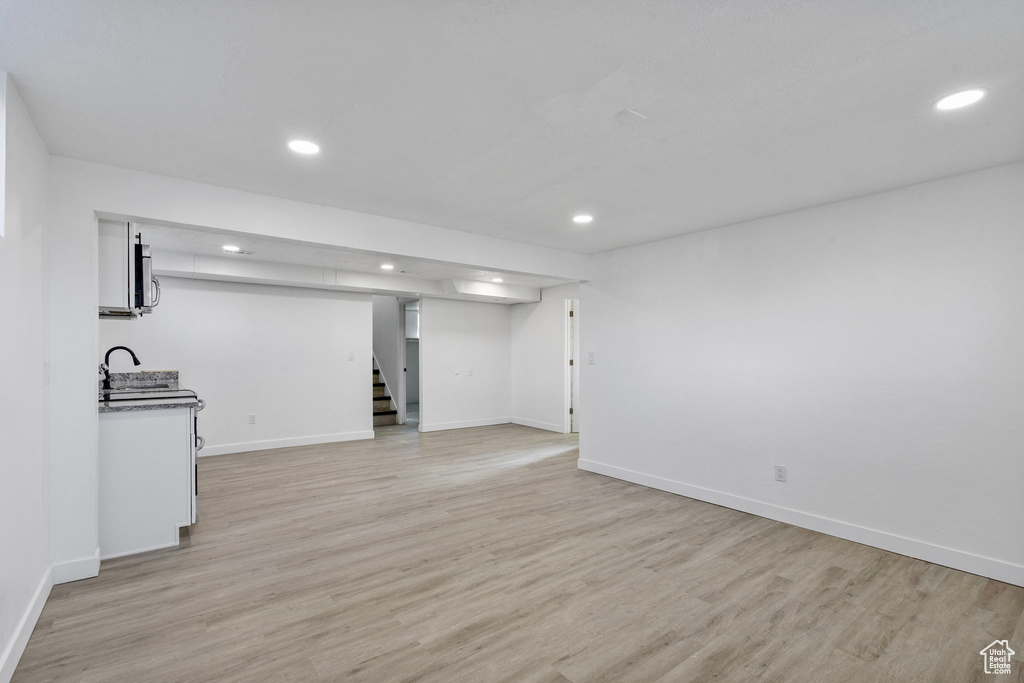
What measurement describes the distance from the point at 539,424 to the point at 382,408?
285 centimetres

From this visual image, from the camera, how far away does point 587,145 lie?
2.46 metres

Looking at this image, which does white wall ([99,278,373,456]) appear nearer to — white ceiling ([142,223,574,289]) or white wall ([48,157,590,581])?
white ceiling ([142,223,574,289])

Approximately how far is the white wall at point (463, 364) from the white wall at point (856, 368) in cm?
391

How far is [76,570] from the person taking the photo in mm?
2695

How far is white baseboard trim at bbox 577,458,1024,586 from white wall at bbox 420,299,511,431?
12.9 ft

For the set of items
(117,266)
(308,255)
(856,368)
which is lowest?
(856,368)

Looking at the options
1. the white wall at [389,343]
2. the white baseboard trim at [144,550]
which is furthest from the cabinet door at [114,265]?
the white wall at [389,343]

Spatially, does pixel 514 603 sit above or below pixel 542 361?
below

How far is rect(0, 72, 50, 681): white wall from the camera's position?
185 centimetres

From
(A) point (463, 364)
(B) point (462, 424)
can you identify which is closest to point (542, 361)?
(A) point (463, 364)

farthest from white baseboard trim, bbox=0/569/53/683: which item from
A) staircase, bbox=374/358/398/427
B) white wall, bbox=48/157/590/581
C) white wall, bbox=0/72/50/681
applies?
staircase, bbox=374/358/398/427

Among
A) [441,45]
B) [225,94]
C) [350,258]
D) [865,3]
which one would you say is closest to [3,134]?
[225,94]

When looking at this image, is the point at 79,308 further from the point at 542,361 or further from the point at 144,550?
the point at 542,361

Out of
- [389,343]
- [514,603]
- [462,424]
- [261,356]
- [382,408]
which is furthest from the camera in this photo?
[389,343]
